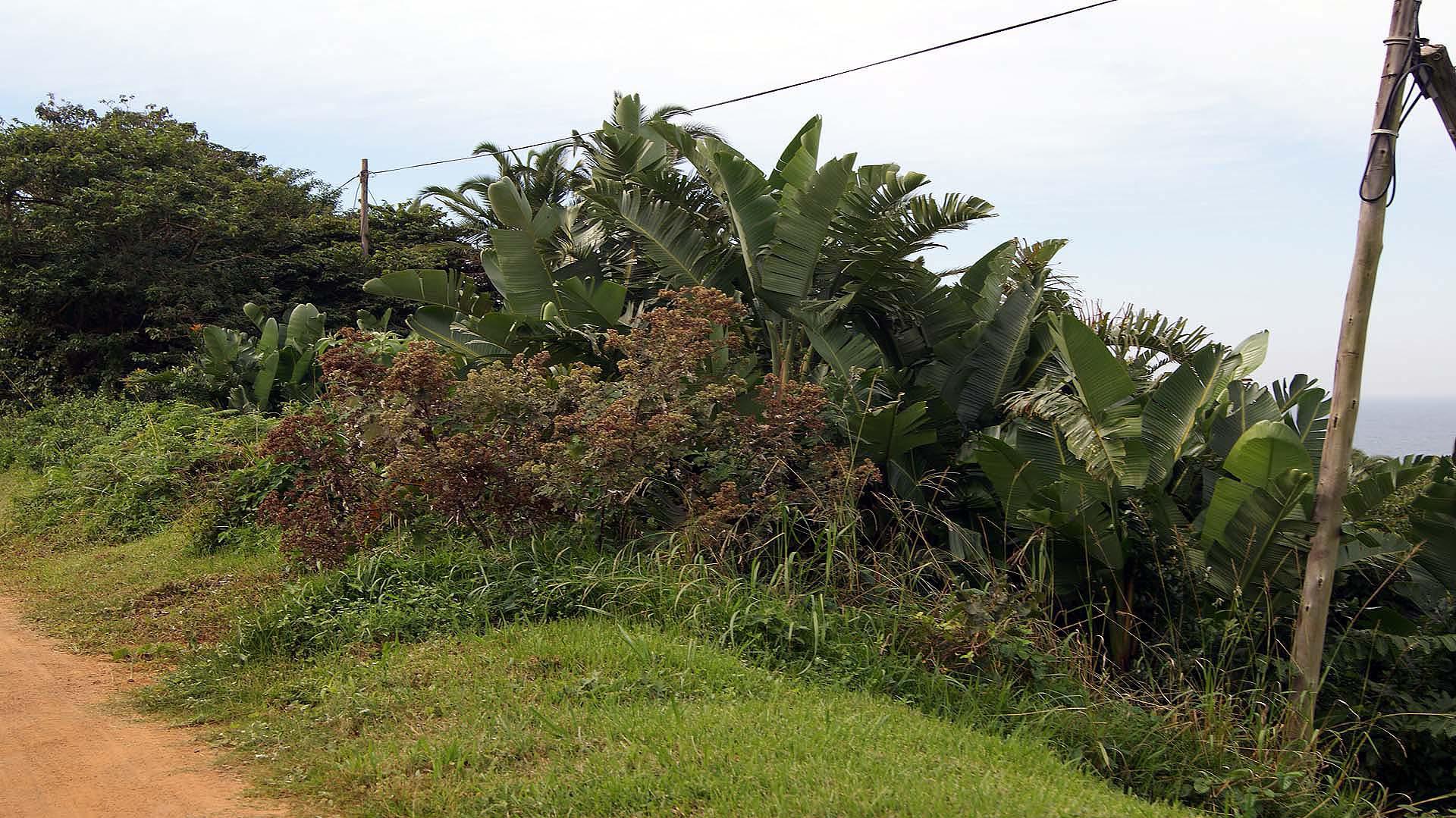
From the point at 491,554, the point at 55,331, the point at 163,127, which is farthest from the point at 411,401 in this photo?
the point at 163,127

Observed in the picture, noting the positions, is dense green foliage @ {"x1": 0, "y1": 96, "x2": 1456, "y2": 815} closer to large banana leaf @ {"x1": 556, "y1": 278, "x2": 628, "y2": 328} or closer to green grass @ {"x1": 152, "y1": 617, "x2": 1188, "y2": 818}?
large banana leaf @ {"x1": 556, "y1": 278, "x2": 628, "y2": 328}

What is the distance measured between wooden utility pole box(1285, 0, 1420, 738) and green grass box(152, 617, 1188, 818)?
9.78 ft

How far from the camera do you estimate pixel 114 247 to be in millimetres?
19266

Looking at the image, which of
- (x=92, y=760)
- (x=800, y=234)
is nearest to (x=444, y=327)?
(x=800, y=234)

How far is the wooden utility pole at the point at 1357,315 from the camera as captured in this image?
258 inches

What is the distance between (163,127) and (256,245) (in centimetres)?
323

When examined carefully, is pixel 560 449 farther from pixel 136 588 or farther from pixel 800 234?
pixel 136 588

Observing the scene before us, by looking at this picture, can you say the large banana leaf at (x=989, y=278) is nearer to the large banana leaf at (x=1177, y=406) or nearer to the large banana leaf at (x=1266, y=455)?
the large banana leaf at (x=1177, y=406)

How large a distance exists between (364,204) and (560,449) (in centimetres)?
1867

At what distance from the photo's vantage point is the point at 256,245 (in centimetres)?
2178

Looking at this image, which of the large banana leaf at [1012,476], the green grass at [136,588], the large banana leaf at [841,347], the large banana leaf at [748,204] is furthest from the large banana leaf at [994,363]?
the green grass at [136,588]

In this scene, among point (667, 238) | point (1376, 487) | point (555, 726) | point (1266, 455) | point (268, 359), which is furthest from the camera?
point (268, 359)

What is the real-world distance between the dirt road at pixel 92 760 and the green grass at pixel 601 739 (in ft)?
0.78

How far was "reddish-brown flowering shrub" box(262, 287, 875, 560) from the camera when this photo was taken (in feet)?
22.4
